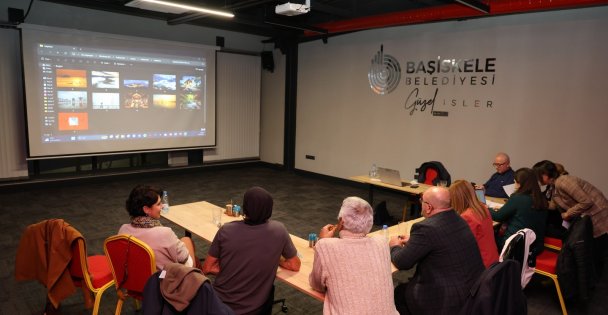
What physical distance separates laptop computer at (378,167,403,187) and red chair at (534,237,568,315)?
1831mm

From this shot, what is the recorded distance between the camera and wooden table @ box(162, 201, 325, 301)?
7.78 ft

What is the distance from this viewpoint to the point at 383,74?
745cm

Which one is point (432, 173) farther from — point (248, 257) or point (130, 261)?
point (130, 261)

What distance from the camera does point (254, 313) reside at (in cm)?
230

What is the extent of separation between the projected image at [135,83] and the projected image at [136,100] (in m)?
0.11

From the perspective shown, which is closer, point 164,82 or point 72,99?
point 72,99

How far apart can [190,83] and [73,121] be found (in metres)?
2.28

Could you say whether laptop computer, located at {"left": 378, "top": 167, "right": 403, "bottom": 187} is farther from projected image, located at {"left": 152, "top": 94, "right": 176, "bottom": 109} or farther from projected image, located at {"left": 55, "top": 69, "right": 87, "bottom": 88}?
projected image, located at {"left": 55, "top": 69, "right": 87, "bottom": 88}

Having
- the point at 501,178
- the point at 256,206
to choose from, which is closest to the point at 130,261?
the point at 256,206

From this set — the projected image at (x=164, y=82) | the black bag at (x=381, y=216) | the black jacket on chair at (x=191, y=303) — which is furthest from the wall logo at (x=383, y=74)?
the black jacket on chair at (x=191, y=303)

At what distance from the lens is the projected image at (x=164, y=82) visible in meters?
7.95

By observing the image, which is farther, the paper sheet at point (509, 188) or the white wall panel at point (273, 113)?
the white wall panel at point (273, 113)

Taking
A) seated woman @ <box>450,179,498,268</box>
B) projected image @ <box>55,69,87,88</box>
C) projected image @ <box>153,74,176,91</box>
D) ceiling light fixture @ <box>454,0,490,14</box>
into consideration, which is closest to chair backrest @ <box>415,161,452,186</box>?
ceiling light fixture @ <box>454,0,490,14</box>

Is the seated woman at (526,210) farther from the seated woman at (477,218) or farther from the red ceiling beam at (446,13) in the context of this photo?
the red ceiling beam at (446,13)
